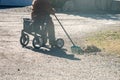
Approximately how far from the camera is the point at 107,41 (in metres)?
15.4

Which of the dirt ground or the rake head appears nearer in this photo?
the dirt ground

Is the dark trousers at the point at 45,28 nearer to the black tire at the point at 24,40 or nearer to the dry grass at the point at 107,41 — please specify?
the black tire at the point at 24,40

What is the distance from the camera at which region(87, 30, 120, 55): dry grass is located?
13798 mm

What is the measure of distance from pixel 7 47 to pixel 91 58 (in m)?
3.38

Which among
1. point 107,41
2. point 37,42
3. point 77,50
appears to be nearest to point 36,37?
point 37,42

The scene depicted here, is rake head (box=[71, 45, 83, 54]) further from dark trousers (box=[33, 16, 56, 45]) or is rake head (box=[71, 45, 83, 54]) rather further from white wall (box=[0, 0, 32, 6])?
white wall (box=[0, 0, 32, 6])

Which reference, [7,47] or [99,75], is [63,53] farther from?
[99,75]

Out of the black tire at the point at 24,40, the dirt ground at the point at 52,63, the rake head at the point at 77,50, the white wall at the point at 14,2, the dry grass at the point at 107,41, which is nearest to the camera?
the dirt ground at the point at 52,63

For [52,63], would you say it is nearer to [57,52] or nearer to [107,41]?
[57,52]

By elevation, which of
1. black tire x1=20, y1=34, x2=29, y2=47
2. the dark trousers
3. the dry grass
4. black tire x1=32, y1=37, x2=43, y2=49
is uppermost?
the dark trousers

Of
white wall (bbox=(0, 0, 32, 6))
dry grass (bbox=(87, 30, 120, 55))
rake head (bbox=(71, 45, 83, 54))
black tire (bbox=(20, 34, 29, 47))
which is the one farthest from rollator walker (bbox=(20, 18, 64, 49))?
white wall (bbox=(0, 0, 32, 6))

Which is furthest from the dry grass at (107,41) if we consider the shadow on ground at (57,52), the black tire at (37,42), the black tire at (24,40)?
the black tire at (24,40)

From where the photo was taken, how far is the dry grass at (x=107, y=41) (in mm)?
13798

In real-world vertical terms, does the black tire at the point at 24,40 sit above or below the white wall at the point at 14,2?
above
